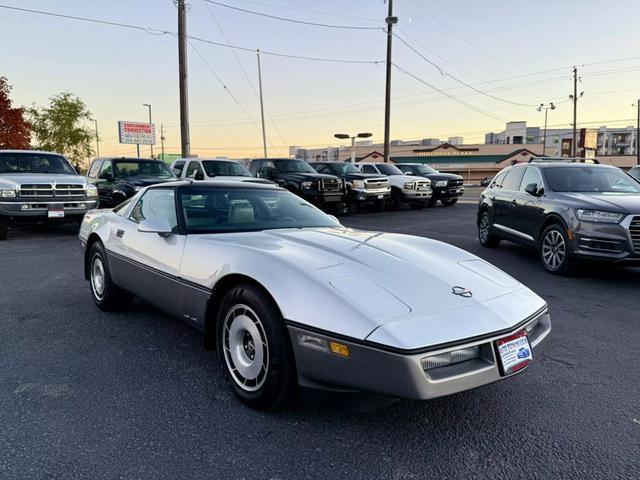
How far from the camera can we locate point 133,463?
89.7 inches

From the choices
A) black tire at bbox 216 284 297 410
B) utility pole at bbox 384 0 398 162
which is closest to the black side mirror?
black tire at bbox 216 284 297 410

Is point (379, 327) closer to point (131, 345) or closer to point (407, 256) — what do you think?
point (407, 256)

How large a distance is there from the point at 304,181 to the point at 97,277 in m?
9.70

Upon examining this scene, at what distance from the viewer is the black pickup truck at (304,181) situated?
14.1 metres

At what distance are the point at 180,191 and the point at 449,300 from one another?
7.85ft

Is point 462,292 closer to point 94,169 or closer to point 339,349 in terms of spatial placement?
point 339,349

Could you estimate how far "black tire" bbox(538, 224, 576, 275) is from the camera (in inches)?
252

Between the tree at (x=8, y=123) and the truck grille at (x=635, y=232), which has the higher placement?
the tree at (x=8, y=123)

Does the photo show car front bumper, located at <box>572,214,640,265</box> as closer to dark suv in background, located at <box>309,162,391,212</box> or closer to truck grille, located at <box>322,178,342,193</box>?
truck grille, located at <box>322,178,342,193</box>

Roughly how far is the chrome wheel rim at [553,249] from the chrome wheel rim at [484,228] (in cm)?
220

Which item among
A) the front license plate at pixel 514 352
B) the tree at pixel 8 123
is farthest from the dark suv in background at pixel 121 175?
the tree at pixel 8 123

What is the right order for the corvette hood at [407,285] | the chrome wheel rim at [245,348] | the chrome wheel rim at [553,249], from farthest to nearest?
the chrome wheel rim at [553,249] < the chrome wheel rim at [245,348] < the corvette hood at [407,285]

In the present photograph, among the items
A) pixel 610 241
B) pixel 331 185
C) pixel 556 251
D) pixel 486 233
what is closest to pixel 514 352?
pixel 610 241

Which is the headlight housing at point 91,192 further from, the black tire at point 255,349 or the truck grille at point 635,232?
the truck grille at point 635,232
